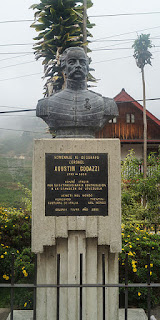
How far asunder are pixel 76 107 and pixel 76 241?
1.75m

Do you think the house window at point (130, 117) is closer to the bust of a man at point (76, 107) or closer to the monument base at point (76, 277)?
the bust of a man at point (76, 107)

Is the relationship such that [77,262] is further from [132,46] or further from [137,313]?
[132,46]

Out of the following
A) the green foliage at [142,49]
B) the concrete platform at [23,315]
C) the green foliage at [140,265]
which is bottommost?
the concrete platform at [23,315]

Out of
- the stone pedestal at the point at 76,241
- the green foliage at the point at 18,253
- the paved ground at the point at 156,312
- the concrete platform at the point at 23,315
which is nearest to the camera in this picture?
the stone pedestal at the point at 76,241

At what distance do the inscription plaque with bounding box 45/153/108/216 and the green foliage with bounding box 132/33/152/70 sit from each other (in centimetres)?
1542

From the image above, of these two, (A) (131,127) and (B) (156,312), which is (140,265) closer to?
(B) (156,312)

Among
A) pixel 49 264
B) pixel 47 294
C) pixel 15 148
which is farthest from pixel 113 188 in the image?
pixel 15 148

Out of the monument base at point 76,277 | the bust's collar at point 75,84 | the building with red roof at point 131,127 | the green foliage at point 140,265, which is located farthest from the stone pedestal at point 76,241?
the building with red roof at point 131,127

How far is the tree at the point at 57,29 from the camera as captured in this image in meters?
11.1

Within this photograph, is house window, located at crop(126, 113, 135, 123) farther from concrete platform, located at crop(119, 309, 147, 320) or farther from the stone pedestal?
the stone pedestal

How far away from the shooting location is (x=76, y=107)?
3.91 meters

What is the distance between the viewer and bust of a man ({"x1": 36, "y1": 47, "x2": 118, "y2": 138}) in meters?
3.89

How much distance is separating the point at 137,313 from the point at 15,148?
97081 millimetres

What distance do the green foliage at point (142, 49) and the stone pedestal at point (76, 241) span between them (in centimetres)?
1539
